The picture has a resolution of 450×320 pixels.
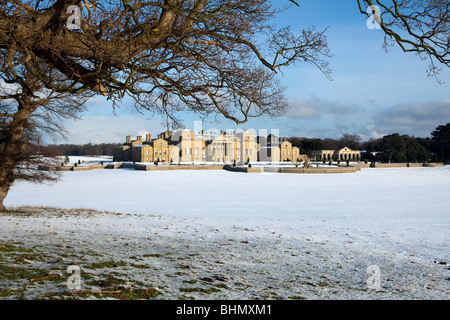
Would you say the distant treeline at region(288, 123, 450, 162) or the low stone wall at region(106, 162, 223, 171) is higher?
the distant treeline at region(288, 123, 450, 162)

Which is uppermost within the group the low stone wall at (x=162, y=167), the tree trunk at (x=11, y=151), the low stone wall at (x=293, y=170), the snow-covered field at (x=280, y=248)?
the tree trunk at (x=11, y=151)

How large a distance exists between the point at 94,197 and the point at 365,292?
66.6 ft

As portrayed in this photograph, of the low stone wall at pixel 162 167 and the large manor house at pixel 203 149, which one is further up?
the large manor house at pixel 203 149

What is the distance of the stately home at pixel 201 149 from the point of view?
74.6 m

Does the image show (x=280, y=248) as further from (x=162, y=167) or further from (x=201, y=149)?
(x=201, y=149)

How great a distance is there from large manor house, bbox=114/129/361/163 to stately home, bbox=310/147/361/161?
965 cm

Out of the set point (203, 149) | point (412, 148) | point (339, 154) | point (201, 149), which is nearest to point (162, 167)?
point (201, 149)

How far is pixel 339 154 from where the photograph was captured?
306 feet

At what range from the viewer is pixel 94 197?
2297 centimetres

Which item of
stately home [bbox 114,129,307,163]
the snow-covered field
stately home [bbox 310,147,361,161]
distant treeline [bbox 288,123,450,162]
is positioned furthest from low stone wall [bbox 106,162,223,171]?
stately home [bbox 310,147,361,161]

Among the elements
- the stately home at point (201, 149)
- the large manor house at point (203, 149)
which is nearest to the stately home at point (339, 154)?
the large manor house at point (203, 149)

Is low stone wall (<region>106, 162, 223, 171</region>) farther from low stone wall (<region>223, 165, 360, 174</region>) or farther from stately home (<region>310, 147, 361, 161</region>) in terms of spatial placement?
stately home (<region>310, 147, 361, 161</region>)

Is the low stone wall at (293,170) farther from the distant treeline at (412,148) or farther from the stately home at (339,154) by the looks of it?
the stately home at (339,154)

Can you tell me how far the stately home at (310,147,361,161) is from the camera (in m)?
92.5
